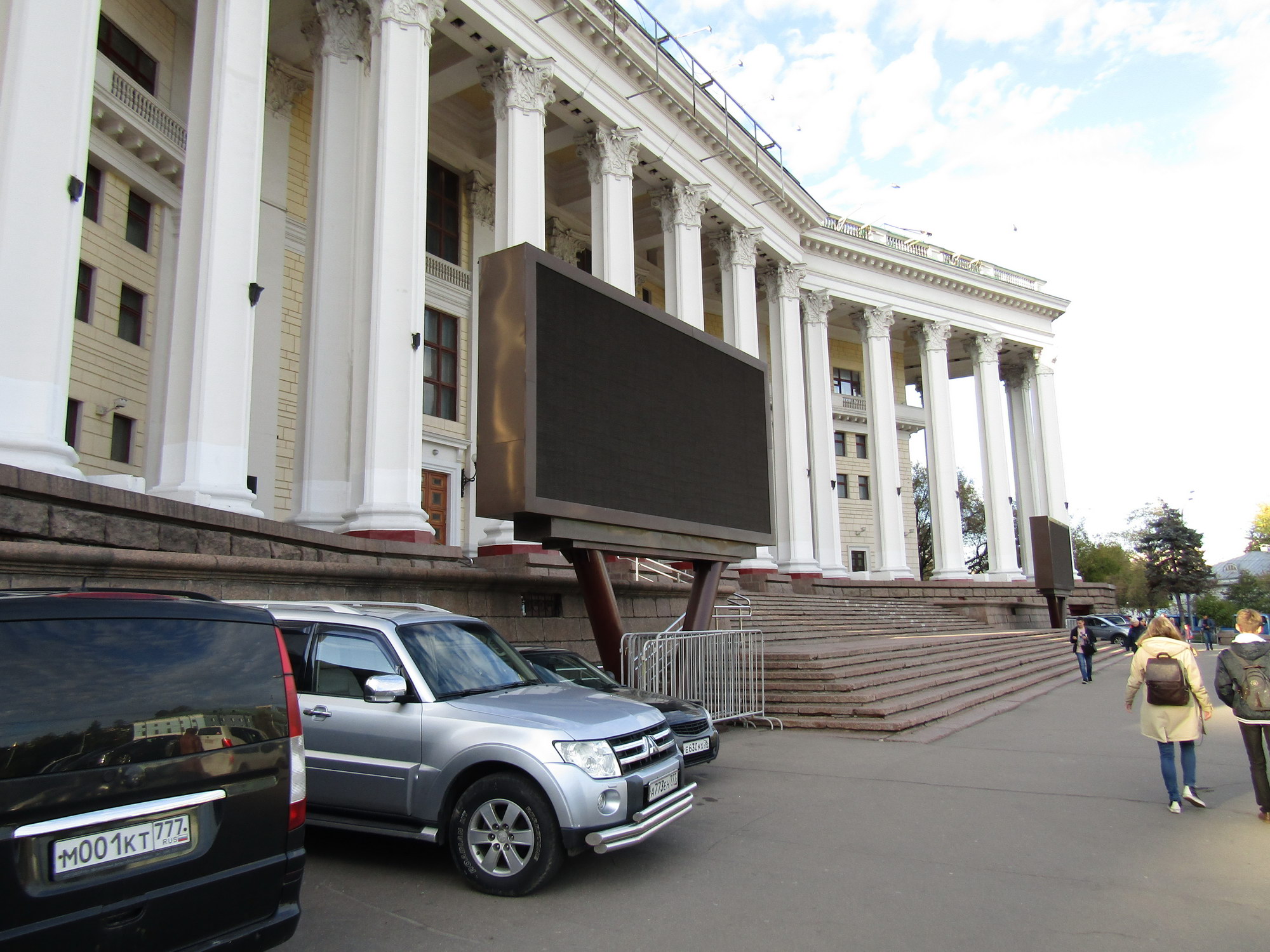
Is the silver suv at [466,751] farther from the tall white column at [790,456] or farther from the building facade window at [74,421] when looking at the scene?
A: the tall white column at [790,456]

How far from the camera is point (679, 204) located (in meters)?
25.9

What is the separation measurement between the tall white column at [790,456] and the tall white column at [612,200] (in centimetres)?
942

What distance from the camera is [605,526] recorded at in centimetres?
1078

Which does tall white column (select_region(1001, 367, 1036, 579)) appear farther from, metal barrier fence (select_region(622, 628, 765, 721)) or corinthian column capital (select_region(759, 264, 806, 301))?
metal barrier fence (select_region(622, 628, 765, 721))

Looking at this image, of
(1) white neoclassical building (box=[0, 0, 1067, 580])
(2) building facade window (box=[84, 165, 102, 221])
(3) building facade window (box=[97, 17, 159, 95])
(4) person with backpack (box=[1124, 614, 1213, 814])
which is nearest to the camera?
(4) person with backpack (box=[1124, 614, 1213, 814])

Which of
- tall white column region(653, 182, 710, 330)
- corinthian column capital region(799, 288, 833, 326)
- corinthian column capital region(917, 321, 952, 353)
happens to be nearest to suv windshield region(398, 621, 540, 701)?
tall white column region(653, 182, 710, 330)

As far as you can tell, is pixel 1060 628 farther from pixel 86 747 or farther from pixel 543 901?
pixel 86 747

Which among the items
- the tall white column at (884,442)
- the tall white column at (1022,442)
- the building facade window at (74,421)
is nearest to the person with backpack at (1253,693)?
the building facade window at (74,421)

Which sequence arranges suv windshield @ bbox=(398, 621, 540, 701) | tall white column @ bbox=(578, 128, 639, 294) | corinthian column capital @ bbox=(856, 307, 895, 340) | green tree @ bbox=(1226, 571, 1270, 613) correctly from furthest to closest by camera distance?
green tree @ bbox=(1226, 571, 1270, 613)
corinthian column capital @ bbox=(856, 307, 895, 340)
tall white column @ bbox=(578, 128, 639, 294)
suv windshield @ bbox=(398, 621, 540, 701)

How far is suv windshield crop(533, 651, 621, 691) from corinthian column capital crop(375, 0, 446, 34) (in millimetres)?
13554

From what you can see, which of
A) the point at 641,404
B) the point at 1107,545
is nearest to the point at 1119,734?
the point at 641,404

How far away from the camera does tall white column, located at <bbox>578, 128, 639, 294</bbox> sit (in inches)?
878

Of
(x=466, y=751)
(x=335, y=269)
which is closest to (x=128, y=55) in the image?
(x=335, y=269)

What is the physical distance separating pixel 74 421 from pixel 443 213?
11.7 m
